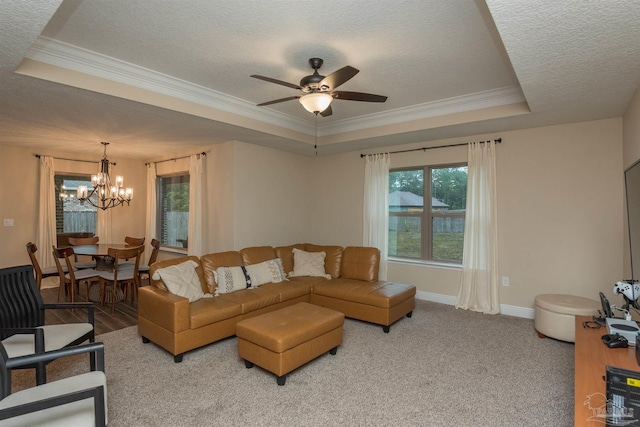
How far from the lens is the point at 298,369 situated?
295 centimetres

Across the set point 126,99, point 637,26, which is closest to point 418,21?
point 637,26

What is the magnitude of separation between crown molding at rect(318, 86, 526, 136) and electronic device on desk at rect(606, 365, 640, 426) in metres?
3.06

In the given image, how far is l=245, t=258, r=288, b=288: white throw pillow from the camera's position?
14.2 feet

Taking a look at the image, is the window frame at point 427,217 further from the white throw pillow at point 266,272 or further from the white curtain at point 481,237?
the white throw pillow at point 266,272

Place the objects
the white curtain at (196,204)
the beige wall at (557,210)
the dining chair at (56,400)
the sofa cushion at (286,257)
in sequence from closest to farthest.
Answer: the dining chair at (56,400)
the beige wall at (557,210)
the sofa cushion at (286,257)
the white curtain at (196,204)

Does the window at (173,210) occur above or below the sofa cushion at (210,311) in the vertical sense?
above

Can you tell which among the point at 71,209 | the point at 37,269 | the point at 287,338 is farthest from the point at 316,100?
the point at 71,209

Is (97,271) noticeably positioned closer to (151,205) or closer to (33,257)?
(33,257)

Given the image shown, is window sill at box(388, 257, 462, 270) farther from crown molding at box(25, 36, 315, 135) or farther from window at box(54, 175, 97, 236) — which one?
window at box(54, 175, 97, 236)

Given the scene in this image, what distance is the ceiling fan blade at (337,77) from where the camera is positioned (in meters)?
2.49

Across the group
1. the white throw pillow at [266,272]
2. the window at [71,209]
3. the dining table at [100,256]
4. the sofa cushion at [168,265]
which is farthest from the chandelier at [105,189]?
the white throw pillow at [266,272]

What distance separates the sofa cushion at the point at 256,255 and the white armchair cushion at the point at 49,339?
2090 millimetres

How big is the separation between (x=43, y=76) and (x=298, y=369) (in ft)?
11.0

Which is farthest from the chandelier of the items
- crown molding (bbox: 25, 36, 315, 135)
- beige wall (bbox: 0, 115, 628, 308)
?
crown molding (bbox: 25, 36, 315, 135)
